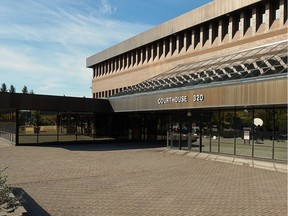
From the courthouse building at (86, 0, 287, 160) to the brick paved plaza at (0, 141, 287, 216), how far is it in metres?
2.28

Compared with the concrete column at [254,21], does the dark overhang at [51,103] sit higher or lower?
lower

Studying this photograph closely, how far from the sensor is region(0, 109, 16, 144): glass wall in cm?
2816

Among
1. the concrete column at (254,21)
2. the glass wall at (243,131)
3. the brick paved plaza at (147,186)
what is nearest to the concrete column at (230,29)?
the concrete column at (254,21)

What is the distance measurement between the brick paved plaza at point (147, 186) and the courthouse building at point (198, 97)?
248 cm

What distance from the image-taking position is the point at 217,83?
18.0 meters

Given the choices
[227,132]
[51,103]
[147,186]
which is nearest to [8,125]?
[51,103]

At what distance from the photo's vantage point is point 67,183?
12.5 metres

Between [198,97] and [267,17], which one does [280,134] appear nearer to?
[198,97]

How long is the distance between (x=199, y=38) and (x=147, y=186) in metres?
21.6

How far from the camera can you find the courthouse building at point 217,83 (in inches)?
680

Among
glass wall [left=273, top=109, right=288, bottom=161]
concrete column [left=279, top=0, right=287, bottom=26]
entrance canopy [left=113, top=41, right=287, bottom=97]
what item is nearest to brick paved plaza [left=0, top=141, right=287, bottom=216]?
glass wall [left=273, top=109, right=288, bottom=161]

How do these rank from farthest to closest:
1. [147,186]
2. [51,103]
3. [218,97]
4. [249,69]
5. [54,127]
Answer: [54,127] → [51,103] → [249,69] → [218,97] → [147,186]

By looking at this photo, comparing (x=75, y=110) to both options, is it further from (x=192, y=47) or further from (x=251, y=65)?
(x=251, y=65)

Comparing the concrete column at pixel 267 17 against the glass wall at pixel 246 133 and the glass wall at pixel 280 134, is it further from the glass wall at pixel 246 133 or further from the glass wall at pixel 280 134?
the glass wall at pixel 280 134
